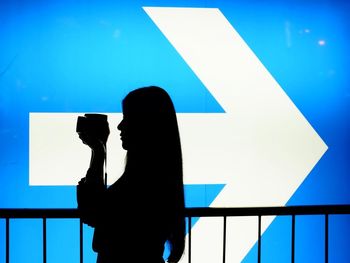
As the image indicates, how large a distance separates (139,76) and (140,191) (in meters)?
1.67

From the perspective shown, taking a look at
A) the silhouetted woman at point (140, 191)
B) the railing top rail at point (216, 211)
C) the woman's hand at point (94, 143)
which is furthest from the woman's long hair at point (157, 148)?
the railing top rail at point (216, 211)

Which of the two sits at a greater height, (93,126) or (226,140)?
(226,140)

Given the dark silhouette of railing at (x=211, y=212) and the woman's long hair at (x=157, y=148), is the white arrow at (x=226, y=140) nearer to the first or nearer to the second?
the dark silhouette of railing at (x=211, y=212)

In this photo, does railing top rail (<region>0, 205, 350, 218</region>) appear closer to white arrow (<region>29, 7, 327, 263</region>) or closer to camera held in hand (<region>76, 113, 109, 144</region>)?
camera held in hand (<region>76, 113, 109, 144</region>)

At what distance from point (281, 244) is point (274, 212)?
1.21 metres

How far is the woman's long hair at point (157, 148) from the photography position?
41.8 inches

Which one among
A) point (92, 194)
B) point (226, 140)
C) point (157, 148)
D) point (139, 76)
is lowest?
point (92, 194)

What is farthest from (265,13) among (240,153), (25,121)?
(25,121)

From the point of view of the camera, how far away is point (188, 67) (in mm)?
2658

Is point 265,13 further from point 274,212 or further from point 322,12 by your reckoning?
point 274,212

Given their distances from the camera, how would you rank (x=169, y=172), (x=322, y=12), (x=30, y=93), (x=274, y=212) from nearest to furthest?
(x=169, y=172)
(x=274, y=212)
(x=30, y=93)
(x=322, y=12)

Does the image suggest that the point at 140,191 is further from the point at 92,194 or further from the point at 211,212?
the point at 211,212

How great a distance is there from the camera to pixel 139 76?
8.61 feet

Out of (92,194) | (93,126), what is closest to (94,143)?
(93,126)
